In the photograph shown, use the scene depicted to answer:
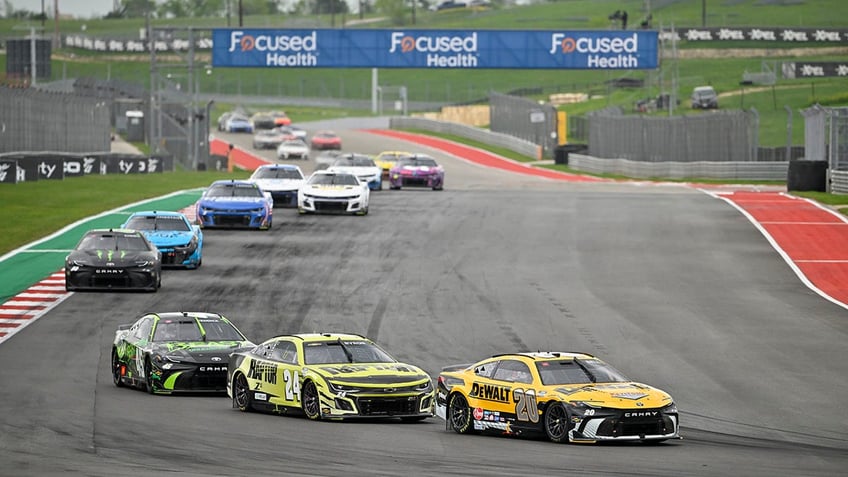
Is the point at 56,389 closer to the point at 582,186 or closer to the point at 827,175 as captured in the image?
the point at 827,175

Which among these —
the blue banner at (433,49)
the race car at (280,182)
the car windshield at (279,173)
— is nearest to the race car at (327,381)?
the race car at (280,182)

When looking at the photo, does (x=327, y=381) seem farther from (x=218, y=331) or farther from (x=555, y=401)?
(x=218, y=331)

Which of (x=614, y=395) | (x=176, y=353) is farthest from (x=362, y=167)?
(x=614, y=395)

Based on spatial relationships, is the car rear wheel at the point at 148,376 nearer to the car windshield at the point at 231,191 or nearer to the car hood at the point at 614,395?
the car hood at the point at 614,395

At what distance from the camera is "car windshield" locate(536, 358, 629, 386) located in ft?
54.1

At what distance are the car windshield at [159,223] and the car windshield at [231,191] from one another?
6.60 metres

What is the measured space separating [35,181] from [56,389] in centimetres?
3597

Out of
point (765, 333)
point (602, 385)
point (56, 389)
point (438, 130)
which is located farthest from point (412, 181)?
point (438, 130)

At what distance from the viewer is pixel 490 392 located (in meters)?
16.9

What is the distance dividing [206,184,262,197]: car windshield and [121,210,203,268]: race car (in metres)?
6.53

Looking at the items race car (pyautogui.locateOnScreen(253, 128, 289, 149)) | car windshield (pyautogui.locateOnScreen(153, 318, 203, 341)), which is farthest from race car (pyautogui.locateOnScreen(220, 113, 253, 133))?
car windshield (pyautogui.locateOnScreen(153, 318, 203, 341))

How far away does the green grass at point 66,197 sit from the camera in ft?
133

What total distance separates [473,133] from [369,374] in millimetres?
90963

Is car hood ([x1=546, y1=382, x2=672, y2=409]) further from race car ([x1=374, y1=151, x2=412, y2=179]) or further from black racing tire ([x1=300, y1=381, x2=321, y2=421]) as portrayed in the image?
race car ([x1=374, y1=151, x2=412, y2=179])
